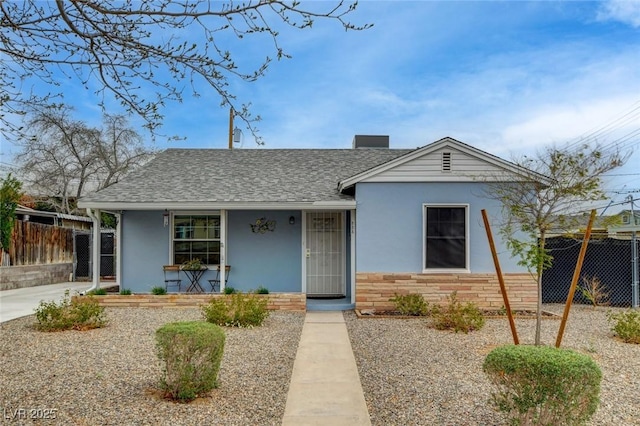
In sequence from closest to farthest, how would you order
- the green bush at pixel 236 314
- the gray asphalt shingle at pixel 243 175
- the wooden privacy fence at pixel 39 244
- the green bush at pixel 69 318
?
1. the green bush at pixel 69 318
2. the green bush at pixel 236 314
3. the gray asphalt shingle at pixel 243 175
4. the wooden privacy fence at pixel 39 244

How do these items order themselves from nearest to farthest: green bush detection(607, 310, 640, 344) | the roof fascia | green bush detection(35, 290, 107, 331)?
green bush detection(607, 310, 640, 344) → green bush detection(35, 290, 107, 331) → the roof fascia

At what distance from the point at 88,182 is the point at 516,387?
2956 cm

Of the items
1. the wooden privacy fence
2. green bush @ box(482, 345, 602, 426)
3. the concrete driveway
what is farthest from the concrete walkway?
the wooden privacy fence

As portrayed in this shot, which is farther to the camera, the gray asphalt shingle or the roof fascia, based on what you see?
the gray asphalt shingle

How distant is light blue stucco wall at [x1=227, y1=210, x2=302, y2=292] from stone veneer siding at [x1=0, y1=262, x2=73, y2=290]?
8.26 metres

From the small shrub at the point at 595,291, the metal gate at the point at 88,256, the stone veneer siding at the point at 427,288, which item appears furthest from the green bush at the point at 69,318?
the small shrub at the point at 595,291

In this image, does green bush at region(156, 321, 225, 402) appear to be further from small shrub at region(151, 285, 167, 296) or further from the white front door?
the white front door

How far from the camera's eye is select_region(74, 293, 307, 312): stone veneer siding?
11258mm

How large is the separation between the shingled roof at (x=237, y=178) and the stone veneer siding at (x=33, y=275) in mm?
5897

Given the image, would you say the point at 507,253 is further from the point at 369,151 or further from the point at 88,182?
the point at 88,182

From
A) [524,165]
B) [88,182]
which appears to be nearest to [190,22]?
[524,165]

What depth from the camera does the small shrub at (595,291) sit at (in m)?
12.0

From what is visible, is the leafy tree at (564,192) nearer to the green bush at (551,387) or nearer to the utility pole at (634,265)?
the green bush at (551,387)

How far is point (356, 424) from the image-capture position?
177 inches
